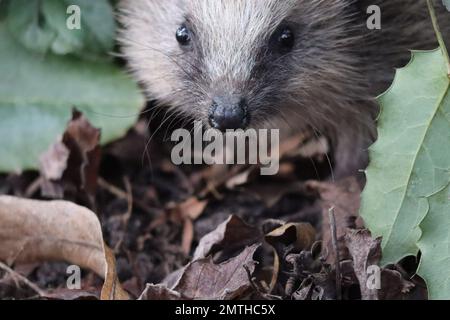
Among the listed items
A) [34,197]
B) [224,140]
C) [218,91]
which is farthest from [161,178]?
[218,91]

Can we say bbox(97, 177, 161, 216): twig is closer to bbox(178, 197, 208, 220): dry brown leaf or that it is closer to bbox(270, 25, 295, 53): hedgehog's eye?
bbox(178, 197, 208, 220): dry brown leaf

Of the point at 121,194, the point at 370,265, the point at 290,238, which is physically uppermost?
the point at 121,194

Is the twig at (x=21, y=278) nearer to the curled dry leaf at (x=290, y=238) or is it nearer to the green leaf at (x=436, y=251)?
the curled dry leaf at (x=290, y=238)

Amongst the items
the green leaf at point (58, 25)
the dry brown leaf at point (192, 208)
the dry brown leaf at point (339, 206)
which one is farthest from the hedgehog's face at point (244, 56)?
the dry brown leaf at point (192, 208)

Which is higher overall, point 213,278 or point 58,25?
point 58,25

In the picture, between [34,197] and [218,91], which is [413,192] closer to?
[218,91]

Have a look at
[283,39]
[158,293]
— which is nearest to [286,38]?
[283,39]

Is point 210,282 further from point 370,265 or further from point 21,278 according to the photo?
point 21,278
